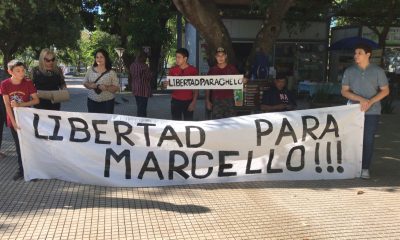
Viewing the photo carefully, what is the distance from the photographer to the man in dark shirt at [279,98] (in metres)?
7.93

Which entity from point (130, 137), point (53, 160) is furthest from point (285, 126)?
point (53, 160)

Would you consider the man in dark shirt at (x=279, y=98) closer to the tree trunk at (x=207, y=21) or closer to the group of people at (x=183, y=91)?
the group of people at (x=183, y=91)

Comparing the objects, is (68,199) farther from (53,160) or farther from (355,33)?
(355,33)

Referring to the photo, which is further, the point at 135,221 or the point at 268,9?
the point at 268,9

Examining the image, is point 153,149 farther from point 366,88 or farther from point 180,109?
point 366,88

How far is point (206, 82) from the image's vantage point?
24.5 feet

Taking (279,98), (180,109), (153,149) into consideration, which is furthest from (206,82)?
(153,149)

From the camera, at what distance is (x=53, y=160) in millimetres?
6105

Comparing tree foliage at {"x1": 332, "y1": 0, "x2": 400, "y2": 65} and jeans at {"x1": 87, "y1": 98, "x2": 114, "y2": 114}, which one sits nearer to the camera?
jeans at {"x1": 87, "y1": 98, "x2": 114, "y2": 114}

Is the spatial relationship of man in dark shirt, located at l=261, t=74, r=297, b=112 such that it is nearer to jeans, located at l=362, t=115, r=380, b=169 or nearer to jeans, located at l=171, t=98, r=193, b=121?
jeans, located at l=171, t=98, r=193, b=121

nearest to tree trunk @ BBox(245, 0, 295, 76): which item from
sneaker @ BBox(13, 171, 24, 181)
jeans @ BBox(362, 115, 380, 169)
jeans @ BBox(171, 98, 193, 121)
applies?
jeans @ BBox(171, 98, 193, 121)

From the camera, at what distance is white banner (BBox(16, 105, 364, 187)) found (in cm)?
603

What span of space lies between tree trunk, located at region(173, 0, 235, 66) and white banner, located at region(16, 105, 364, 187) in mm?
3411

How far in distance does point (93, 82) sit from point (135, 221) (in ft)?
10.4
